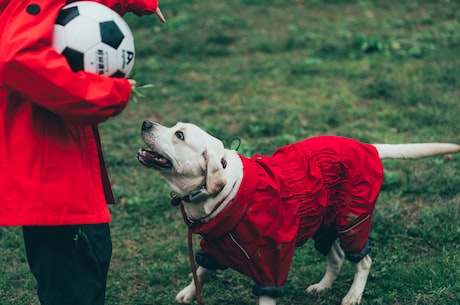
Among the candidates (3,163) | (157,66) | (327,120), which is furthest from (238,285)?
(157,66)

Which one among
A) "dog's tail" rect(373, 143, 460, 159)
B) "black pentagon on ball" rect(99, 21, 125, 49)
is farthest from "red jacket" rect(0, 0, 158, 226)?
"dog's tail" rect(373, 143, 460, 159)

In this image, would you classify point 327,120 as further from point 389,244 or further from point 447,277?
point 447,277

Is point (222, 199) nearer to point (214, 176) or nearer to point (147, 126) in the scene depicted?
point (214, 176)

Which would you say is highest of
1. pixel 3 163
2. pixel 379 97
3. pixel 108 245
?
pixel 3 163

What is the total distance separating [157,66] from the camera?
30.9ft

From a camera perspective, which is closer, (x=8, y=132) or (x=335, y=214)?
(x=8, y=132)

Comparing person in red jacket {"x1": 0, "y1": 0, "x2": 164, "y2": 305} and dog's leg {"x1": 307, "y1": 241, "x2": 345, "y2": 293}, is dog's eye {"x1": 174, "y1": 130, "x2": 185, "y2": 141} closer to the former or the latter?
person in red jacket {"x1": 0, "y1": 0, "x2": 164, "y2": 305}

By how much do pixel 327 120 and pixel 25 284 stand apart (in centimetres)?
383

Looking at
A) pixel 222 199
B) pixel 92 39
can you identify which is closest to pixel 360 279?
pixel 222 199

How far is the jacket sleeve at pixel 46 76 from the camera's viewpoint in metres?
2.76

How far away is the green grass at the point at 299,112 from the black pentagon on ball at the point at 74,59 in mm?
1999

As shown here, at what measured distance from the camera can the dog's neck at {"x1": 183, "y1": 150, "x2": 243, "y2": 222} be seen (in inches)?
147

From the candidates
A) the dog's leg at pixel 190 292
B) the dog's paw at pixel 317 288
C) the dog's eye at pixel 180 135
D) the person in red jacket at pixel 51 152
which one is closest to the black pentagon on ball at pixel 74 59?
the person in red jacket at pixel 51 152

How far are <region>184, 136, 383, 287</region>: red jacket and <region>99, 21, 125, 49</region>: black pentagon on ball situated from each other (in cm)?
111
